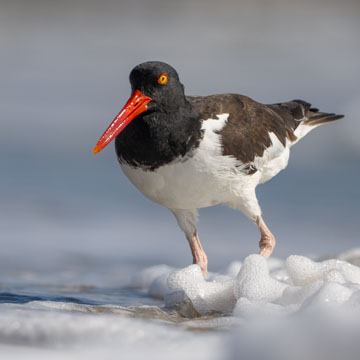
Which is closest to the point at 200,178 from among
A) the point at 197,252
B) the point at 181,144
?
the point at 181,144

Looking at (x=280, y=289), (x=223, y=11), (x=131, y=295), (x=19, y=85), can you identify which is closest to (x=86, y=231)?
(x=131, y=295)

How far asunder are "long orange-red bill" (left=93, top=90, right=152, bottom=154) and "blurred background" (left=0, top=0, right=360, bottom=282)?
2.02m

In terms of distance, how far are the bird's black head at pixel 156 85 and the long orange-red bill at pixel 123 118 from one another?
0.06 m

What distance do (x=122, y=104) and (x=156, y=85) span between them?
30.6ft

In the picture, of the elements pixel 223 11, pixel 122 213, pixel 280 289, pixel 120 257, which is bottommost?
pixel 280 289

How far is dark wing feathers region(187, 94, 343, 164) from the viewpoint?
4852 mm

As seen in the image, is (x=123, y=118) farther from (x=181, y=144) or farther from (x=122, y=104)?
(x=122, y=104)

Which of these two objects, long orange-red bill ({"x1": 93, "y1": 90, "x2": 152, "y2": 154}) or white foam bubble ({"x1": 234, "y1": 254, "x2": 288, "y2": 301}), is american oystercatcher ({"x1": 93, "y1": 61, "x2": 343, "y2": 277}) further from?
white foam bubble ({"x1": 234, "y1": 254, "x2": 288, "y2": 301})

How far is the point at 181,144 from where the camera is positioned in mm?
4566

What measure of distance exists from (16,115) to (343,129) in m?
5.88

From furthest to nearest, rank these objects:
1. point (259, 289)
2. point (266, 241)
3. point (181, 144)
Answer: point (266, 241), point (181, 144), point (259, 289)

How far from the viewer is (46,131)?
13.4 m

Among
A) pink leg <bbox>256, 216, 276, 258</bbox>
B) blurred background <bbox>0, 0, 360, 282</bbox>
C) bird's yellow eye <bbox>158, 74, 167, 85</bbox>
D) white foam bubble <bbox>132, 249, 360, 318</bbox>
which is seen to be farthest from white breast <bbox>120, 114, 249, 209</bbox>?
blurred background <bbox>0, 0, 360, 282</bbox>

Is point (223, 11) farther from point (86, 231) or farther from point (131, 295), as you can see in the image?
point (131, 295)
